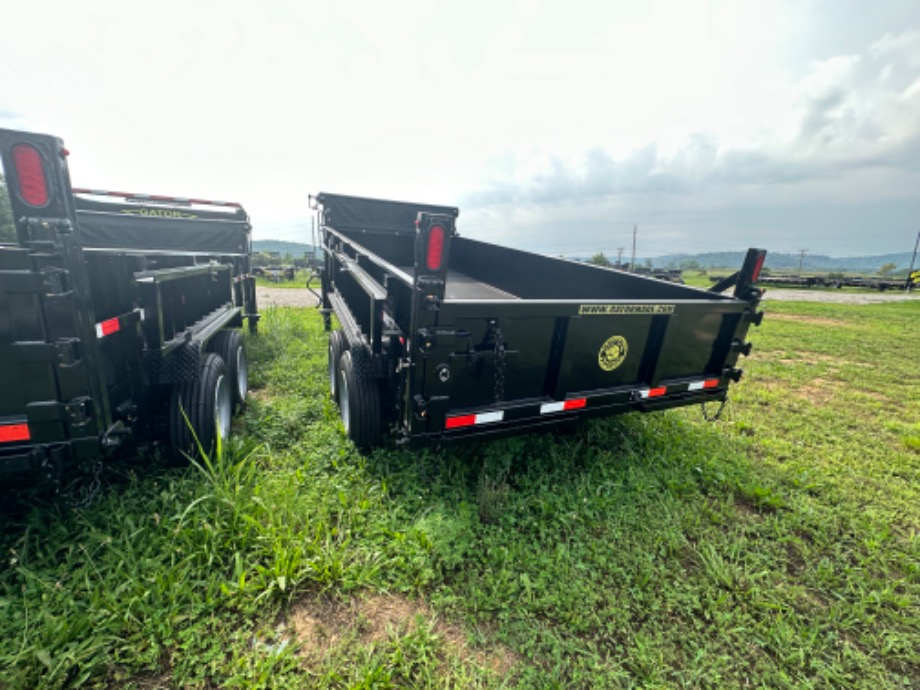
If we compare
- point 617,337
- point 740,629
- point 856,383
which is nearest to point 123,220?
point 617,337

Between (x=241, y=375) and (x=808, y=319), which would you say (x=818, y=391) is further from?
(x=808, y=319)

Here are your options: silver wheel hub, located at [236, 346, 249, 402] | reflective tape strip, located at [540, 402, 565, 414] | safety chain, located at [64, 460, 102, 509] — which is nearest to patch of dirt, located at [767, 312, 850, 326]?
reflective tape strip, located at [540, 402, 565, 414]

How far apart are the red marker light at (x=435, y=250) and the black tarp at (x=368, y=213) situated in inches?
168

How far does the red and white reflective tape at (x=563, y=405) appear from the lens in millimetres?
2830

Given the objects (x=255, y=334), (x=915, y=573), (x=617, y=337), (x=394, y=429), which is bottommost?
(x=255, y=334)

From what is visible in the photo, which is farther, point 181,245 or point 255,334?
point 255,334

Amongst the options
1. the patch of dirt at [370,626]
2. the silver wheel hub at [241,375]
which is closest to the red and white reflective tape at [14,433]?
the patch of dirt at [370,626]

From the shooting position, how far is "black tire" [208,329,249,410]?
13.4ft

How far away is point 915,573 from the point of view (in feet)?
8.06

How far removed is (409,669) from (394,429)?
1.36 metres

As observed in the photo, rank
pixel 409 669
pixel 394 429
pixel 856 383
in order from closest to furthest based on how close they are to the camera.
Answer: pixel 409 669
pixel 394 429
pixel 856 383

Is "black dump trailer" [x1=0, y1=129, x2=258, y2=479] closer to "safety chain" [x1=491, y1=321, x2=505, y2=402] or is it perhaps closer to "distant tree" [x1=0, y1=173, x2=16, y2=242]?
"distant tree" [x1=0, y1=173, x2=16, y2=242]

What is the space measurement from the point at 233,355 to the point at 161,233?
3.15 m

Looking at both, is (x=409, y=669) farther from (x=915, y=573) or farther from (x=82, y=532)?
(x=915, y=573)
